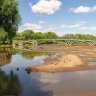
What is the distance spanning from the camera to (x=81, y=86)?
45.2 feet

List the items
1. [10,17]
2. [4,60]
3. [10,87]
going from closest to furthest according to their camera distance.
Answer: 1. [10,87]
2. [4,60]
3. [10,17]

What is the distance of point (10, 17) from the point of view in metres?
33.3

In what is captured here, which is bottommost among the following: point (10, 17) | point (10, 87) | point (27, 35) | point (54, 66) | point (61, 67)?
point (10, 87)

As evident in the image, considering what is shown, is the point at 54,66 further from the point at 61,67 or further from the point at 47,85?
the point at 47,85

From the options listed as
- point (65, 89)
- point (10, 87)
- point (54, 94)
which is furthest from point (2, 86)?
point (65, 89)

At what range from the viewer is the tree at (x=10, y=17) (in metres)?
31.2

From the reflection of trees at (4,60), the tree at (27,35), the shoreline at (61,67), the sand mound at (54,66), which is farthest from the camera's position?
the tree at (27,35)

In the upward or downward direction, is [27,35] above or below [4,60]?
above

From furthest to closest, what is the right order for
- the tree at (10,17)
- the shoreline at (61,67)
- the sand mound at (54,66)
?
the tree at (10,17), the sand mound at (54,66), the shoreline at (61,67)

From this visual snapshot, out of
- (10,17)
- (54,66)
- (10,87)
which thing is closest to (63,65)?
(54,66)

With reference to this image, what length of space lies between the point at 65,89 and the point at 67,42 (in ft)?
312

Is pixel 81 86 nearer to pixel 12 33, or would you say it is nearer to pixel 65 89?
pixel 65 89

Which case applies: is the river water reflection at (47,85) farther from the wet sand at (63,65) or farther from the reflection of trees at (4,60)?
the reflection of trees at (4,60)

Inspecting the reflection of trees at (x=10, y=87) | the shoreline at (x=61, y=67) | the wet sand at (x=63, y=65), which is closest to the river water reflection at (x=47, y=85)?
the reflection of trees at (x=10, y=87)
